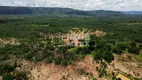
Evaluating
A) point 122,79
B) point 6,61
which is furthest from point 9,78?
point 122,79

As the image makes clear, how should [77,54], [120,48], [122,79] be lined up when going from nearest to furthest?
[122,79]
[77,54]
[120,48]

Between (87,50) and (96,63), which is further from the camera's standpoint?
(87,50)

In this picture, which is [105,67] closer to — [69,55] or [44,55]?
[69,55]

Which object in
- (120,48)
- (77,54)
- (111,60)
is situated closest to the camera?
(111,60)

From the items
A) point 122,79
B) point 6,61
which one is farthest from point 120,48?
point 6,61

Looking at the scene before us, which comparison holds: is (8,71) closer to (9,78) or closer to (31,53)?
(9,78)

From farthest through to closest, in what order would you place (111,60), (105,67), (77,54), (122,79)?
(77,54)
(111,60)
(105,67)
(122,79)

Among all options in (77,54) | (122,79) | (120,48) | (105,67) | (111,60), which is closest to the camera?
(122,79)

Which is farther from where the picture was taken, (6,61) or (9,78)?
(6,61)
